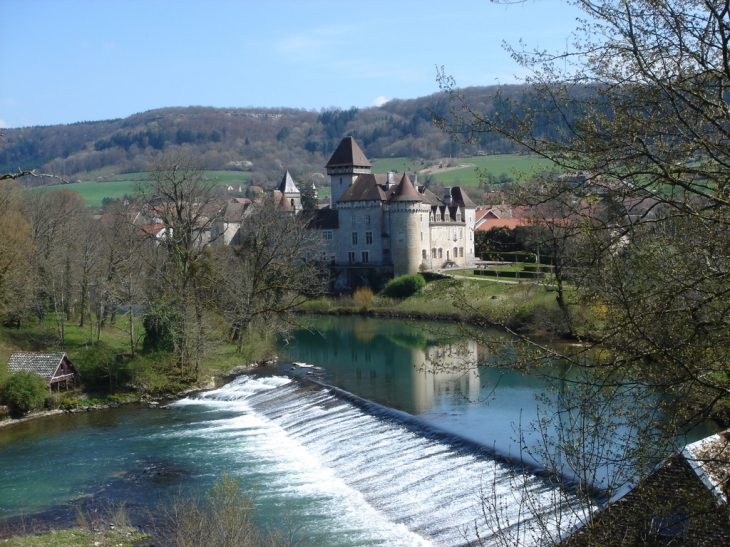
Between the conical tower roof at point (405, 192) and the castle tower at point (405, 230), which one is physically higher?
the conical tower roof at point (405, 192)

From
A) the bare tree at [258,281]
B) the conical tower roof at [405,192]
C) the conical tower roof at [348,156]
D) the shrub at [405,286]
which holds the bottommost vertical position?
the shrub at [405,286]

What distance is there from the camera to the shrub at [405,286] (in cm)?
3894

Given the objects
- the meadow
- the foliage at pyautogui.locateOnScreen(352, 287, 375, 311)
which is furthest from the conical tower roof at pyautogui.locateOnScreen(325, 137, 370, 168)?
the meadow

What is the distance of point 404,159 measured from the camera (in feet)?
280

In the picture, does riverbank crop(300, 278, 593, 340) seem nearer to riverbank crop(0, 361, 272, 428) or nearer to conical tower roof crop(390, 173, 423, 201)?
conical tower roof crop(390, 173, 423, 201)

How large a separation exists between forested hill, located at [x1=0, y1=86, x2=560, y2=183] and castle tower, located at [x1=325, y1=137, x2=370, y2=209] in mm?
31908

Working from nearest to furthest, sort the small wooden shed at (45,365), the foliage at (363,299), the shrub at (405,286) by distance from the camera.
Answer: the small wooden shed at (45,365) → the foliage at (363,299) → the shrub at (405,286)

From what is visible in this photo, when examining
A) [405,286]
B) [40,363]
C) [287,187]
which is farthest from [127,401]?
[287,187]

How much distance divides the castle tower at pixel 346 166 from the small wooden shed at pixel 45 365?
28.9 metres

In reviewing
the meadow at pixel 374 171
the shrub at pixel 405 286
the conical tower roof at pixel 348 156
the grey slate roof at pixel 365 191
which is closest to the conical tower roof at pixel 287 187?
the meadow at pixel 374 171

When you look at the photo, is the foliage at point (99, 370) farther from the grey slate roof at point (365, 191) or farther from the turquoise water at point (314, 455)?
the grey slate roof at point (365, 191)

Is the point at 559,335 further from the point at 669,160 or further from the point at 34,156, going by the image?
the point at 34,156

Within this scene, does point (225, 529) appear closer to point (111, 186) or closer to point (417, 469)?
point (417, 469)

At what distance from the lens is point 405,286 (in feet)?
129
